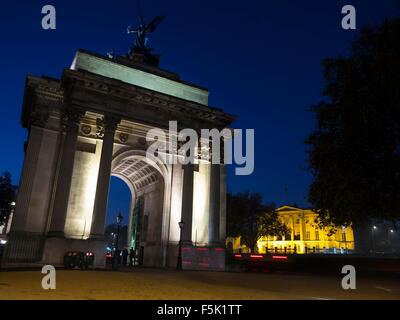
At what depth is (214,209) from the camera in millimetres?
26531

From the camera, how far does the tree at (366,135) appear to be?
53.7ft

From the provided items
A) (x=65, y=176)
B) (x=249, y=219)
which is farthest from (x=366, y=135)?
(x=249, y=219)

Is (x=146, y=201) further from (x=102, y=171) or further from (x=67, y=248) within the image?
(x=67, y=248)

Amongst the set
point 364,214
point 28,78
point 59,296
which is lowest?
point 59,296

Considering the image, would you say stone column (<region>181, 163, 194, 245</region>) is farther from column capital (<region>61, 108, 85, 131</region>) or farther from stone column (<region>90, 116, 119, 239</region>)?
column capital (<region>61, 108, 85, 131</region>)

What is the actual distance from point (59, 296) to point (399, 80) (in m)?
15.9

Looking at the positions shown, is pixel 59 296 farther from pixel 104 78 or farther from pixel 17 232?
pixel 104 78

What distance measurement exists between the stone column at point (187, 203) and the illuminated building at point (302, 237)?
6509 cm

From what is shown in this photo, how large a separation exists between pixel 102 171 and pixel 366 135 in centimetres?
1617

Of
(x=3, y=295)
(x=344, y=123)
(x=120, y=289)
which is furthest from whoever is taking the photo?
(x=344, y=123)

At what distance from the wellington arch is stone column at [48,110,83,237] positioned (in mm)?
60

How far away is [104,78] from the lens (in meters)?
23.5
